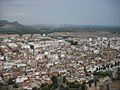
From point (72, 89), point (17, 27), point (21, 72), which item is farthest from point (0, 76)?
point (17, 27)

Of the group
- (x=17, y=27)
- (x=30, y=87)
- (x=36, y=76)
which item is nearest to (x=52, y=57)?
(x=36, y=76)

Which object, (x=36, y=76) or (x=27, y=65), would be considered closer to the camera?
(x=36, y=76)

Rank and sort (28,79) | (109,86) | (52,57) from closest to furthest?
(109,86)
(28,79)
(52,57)

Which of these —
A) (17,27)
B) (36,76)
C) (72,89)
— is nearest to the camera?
(72,89)

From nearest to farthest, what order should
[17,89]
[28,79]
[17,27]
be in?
1. [17,89]
2. [28,79]
3. [17,27]

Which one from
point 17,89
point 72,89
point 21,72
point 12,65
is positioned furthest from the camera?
point 12,65

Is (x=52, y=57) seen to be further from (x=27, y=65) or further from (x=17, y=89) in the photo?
(x=17, y=89)

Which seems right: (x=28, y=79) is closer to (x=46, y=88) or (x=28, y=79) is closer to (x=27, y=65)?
(x=46, y=88)

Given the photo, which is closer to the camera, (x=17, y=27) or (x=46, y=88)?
(x=46, y=88)

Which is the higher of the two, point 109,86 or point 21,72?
point 109,86
